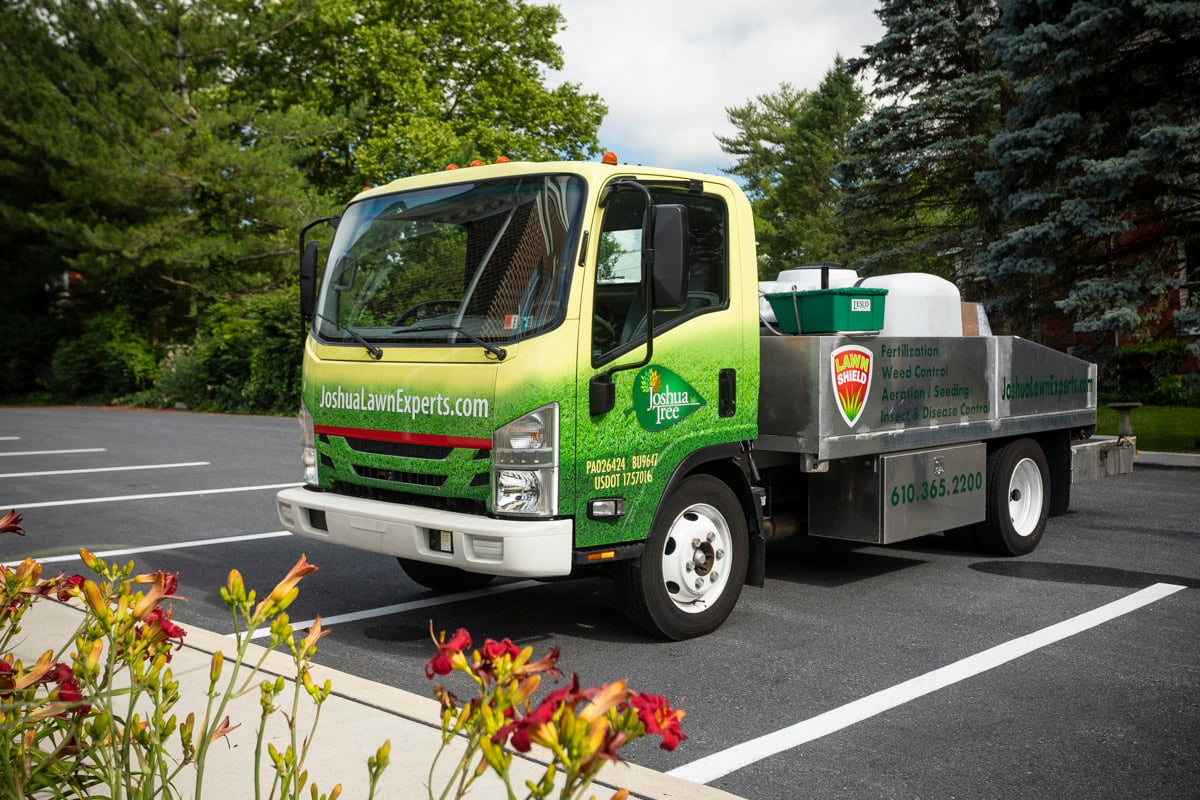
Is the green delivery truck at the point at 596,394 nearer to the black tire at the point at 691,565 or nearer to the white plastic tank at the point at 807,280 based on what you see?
the black tire at the point at 691,565

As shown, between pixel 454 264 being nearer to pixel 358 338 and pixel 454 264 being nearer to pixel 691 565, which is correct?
pixel 358 338

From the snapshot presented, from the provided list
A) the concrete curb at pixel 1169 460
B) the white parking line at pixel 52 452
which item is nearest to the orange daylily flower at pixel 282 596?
the concrete curb at pixel 1169 460

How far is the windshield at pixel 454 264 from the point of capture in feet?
17.5

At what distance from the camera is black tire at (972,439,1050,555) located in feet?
25.6

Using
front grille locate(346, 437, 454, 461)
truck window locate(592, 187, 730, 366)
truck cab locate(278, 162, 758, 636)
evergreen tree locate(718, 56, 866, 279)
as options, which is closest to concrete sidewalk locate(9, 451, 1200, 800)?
truck cab locate(278, 162, 758, 636)

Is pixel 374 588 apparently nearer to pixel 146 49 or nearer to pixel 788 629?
pixel 788 629

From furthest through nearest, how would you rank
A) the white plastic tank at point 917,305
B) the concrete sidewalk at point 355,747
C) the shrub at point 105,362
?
1. the shrub at point 105,362
2. the white plastic tank at point 917,305
3. the concrete sidewalk at point 355,747

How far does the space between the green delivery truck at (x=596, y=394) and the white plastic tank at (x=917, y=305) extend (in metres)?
0.27

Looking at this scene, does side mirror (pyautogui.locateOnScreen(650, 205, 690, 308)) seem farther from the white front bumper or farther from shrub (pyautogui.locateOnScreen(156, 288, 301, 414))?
shrub (pyautogui.locateOnScreen(156, 288, 301, 414))

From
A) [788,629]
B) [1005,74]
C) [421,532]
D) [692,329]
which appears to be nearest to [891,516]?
[788,629]

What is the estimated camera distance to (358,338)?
5.93 m

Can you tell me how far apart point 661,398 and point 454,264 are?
124 cm

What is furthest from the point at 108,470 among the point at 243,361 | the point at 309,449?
the point at 243,361

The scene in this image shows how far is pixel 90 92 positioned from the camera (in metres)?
33.7
